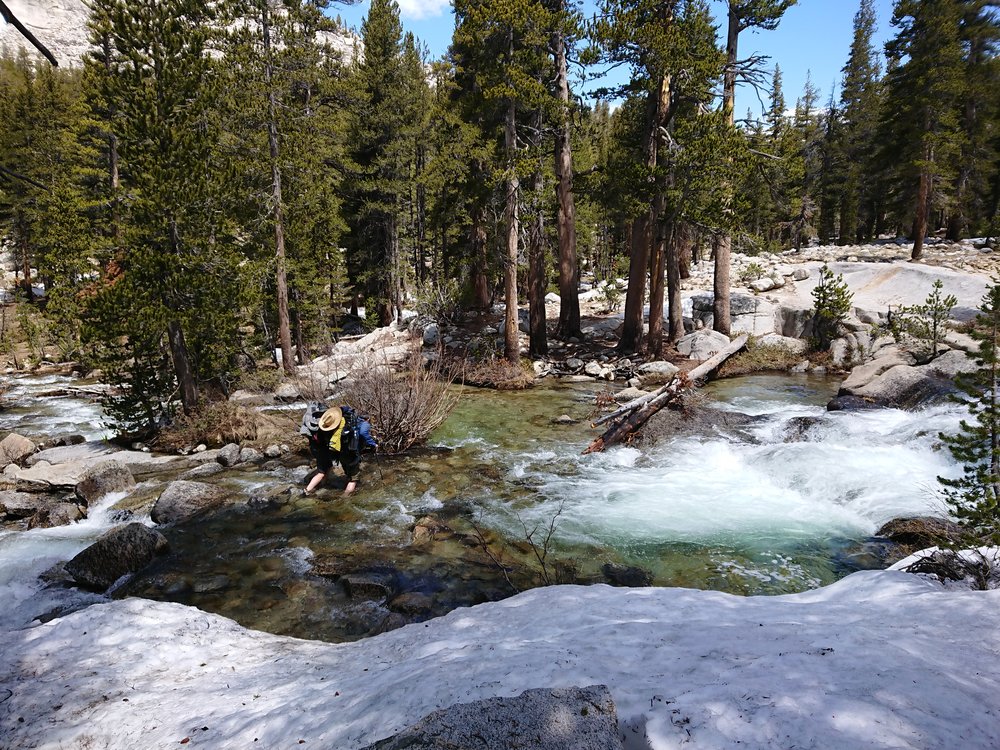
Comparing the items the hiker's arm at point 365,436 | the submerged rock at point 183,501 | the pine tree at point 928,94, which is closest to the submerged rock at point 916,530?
the hiker's arm at point 365,436

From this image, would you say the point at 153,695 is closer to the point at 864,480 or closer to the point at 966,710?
the point at 966,710

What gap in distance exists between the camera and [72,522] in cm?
771

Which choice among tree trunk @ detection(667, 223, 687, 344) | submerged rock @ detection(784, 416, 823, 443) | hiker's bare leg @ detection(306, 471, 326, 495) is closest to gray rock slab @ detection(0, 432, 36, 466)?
hiker's bare leg @ detection(306, 471, 326, 495)

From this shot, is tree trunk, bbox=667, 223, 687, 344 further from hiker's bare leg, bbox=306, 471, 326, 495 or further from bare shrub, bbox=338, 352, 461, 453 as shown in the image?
hiker's bare leg, bbox=306, 471, 326, 495

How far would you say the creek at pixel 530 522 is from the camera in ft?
18.9

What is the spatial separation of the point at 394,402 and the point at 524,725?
8603 mm

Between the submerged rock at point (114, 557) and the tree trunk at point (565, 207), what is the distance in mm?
15377

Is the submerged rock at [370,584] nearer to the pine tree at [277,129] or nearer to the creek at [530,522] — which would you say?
the creek at [530,522]

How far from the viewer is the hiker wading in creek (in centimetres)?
831

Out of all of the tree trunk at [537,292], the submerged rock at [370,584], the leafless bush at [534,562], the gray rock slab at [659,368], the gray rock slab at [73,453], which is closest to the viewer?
the submerged rock at [370,584]

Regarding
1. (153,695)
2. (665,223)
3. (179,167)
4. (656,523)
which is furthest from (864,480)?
(179,167)

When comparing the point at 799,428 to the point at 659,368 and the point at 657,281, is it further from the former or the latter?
the point at 657,281

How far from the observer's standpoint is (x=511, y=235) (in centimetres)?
1681

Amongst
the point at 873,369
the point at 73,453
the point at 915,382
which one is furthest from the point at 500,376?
the point at 73,453
